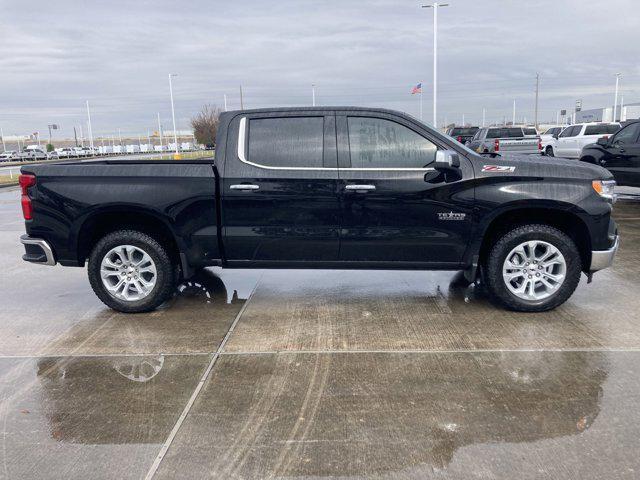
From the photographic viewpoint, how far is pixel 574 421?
3.38m

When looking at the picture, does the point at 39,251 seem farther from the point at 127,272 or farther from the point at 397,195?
the point at 397,195

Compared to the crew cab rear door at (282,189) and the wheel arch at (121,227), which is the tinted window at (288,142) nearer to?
the crew cab rear door at (282,189)

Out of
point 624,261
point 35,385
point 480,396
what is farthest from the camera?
point 624,261

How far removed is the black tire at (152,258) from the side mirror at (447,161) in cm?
271

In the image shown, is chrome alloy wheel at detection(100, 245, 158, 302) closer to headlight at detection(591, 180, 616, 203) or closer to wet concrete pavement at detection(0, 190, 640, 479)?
wet concrete pavement at detection(0, 190, 640, 479)

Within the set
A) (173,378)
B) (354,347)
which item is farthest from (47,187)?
(354,347)

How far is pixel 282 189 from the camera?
17.1 feet

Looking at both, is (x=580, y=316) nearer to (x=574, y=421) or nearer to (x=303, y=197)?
(x=574, y=421)

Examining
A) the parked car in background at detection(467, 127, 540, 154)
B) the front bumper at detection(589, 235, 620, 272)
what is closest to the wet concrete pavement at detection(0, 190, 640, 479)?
the front bumper at detection(589, 235, 620, 272)

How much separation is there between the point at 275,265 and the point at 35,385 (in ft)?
7.44

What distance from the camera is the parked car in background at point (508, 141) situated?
24750 mm

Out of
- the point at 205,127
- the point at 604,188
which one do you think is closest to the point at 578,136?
the point at 604,188

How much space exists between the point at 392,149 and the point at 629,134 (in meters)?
9.69

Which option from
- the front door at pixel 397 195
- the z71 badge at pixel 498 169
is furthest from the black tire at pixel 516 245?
the z71 badge at pixel 498 169
